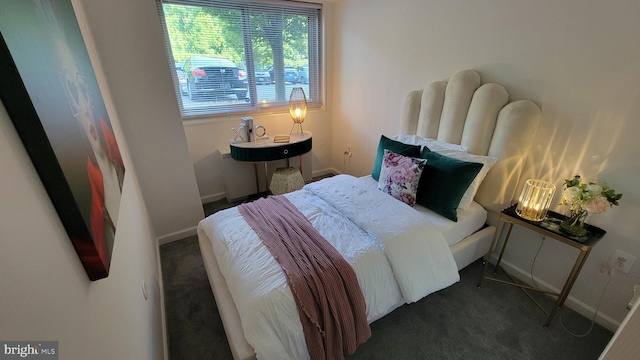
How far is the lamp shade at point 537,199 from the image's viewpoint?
5.01ft

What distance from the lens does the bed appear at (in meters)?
1.15

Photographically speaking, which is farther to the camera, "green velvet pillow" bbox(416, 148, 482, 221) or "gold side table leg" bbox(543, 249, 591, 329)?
"green velvet pillow" bbox(416, 148, 482, 221)

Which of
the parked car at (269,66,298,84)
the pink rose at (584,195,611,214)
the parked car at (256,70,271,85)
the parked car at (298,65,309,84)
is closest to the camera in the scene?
the pink rose at (584,195,611,214)

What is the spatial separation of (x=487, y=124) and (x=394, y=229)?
1084 millimetres

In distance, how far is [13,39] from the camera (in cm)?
50

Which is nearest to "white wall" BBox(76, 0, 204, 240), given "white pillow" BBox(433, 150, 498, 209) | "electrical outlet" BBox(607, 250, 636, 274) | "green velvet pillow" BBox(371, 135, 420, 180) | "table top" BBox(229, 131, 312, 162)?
"table top" BBox(229, 131, 312, 162)

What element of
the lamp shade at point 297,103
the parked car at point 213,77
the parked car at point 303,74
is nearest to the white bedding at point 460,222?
the lamp shade at point 297,103

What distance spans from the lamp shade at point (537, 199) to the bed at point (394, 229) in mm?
221

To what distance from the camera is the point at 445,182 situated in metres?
1.76

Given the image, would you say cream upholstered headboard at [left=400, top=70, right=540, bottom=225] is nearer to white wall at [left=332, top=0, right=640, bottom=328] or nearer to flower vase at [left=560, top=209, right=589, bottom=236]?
white wall at [left=332, top=0, right=640, bottom=328]

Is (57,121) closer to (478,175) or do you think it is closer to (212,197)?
(478,175)

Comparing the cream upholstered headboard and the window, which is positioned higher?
the window

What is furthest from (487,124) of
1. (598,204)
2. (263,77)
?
(263,77)

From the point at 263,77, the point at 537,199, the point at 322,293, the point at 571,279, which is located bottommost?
the point at 571,279
